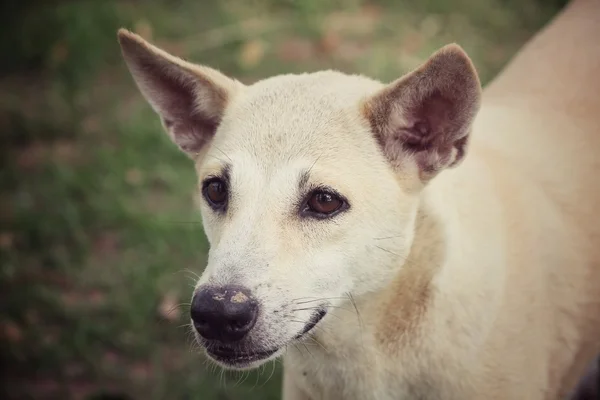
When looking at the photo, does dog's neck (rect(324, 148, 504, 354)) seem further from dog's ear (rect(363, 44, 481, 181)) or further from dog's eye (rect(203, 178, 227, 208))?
dog's eye (rect(203, 178, 227, 208))

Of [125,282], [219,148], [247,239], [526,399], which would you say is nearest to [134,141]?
[125,282]

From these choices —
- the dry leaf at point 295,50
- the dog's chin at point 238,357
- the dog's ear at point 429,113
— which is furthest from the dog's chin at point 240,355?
the dry leaf at point 295,50

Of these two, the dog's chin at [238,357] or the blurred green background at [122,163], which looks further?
the blurred green background at [122,163]

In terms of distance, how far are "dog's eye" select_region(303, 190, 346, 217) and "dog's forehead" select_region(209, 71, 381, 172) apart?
→ 0.13m

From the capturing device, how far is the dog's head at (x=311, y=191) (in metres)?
2.12

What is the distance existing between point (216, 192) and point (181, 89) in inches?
21.2

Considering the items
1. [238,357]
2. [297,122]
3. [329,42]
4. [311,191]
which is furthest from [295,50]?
[238,357]

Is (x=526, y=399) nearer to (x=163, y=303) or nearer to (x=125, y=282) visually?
(x=163, y=303)

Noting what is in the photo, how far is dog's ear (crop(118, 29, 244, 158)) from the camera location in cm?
256

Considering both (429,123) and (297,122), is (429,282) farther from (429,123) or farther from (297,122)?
(297,122)

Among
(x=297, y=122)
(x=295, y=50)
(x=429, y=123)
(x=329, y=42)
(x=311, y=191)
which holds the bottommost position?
(x=295, y=50)

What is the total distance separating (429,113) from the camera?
2342 mm

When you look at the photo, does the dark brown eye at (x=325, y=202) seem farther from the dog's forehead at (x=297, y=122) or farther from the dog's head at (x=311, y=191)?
the dog's forehead at (x=297, y=122)

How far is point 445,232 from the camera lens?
242 cm
